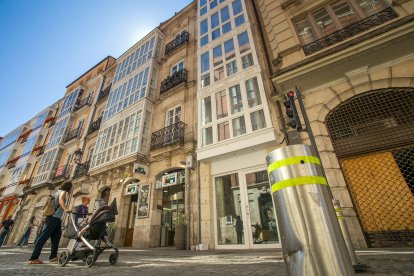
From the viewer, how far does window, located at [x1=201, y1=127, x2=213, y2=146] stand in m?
8.62

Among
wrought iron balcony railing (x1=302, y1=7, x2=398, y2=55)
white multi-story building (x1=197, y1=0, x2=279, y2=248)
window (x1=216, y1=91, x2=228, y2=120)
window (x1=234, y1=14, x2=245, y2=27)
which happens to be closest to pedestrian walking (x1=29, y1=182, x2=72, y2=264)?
white multi-story building (x1=197, y1=0, x2=279, y2=248)

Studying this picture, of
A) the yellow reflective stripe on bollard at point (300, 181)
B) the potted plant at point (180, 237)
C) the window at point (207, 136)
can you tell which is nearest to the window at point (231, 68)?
the window at point (207, 136)

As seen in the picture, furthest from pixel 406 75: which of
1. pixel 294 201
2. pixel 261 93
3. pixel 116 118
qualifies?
pixel 116 118

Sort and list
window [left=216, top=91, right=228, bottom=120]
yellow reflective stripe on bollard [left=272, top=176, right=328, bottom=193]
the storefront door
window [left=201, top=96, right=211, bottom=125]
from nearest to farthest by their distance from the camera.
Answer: yellow reflective stripe on bollard [left=272, top=176, right=328, bottom=193]
the storefront door
window [left=216, top=91, right=228, bottom=120]
window [left=201, top=96, right=211, bottom=125]

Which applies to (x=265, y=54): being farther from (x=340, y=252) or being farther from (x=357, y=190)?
(x=340, y=252)

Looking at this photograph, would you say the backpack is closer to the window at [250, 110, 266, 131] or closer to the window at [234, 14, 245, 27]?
the window at [250, 110, 266, 131]

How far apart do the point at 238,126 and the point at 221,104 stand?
1547 millimetres

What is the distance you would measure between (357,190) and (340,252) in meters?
5.84

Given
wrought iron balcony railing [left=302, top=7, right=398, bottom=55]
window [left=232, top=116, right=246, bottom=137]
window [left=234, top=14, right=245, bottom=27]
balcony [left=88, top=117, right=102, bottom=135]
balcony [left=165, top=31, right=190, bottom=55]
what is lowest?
window [left=232, top=116, right=246, bottom=137]

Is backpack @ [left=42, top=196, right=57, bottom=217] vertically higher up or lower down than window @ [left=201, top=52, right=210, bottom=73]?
lower down

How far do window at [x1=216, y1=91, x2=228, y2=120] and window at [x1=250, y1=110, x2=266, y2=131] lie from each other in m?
1.31

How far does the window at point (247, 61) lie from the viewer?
8904 mm

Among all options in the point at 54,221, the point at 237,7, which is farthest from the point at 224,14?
the point at 54,221

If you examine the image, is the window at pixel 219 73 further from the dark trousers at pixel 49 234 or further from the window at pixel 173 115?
the dark trousers at pixel 49 234
